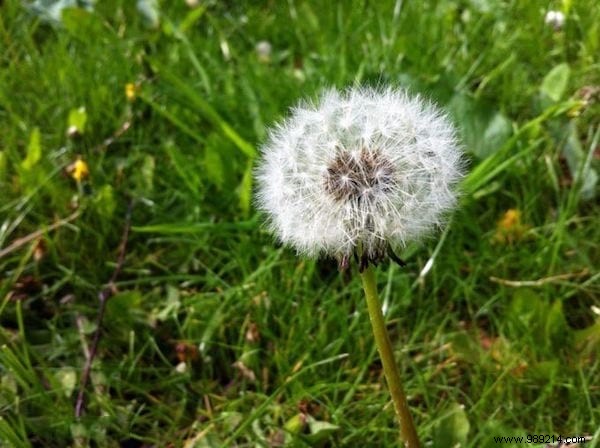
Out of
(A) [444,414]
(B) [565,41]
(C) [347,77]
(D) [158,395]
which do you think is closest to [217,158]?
(C) [347,77]

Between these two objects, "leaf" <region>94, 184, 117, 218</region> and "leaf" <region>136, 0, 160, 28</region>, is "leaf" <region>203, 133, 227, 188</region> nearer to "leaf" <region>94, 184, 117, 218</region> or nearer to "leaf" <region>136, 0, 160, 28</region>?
"leaf" <region>94, 184, 117, 218</region>

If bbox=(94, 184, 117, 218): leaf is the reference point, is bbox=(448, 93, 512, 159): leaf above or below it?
above

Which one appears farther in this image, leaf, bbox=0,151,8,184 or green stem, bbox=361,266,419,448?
leaf, bbox=0,151,8,184

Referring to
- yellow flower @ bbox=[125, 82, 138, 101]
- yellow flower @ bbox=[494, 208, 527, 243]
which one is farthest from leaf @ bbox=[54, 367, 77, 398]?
yellow flower @ bbox=[494, 208, 527, 243]

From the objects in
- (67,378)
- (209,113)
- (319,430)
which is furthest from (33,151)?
(319,430)

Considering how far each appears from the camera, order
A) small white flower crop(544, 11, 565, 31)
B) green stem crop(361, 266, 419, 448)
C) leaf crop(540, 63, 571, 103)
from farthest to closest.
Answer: small white flower crop(544, 11, 565, 31), leaf crop(540, 63, 571, 103), green stem crop(361, 266, 419, 448)

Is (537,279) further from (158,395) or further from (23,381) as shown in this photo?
(23,381)

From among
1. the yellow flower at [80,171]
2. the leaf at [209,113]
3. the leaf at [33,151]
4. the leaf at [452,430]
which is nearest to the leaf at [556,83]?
the leaf at [209,113]

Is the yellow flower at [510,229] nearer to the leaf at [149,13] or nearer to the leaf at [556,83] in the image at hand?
the leaf at [556,83]
